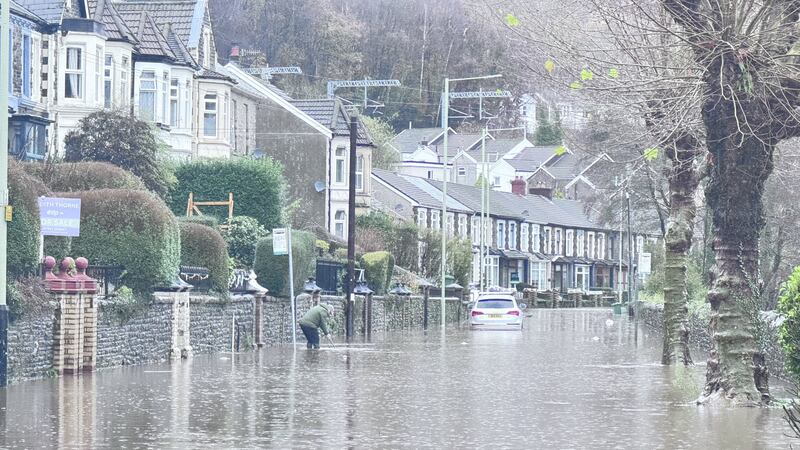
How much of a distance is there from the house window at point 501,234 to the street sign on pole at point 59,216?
8187 centimetres

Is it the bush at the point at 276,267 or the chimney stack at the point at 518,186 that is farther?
the chimney stack at the point at 518,186

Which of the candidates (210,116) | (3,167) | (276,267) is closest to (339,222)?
(210,116)

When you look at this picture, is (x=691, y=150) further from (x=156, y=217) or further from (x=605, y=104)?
(x=156, y=217)

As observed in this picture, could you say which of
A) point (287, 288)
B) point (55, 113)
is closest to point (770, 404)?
point (287, 288)

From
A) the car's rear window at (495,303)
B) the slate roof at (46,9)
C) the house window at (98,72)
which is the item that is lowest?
the car's rear window at (495,303)

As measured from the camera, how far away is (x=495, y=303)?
5466 centimetres

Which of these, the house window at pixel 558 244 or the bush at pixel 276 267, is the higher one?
the house window at pixel 558 244

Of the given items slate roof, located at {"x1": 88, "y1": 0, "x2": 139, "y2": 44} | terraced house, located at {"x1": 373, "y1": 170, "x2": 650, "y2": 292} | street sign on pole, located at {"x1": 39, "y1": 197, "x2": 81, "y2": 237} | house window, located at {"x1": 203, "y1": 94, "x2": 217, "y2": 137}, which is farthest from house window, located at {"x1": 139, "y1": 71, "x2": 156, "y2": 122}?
terraced house, located at {"x1": 373, "y1": 170, "x2": 650, "y2": 292}

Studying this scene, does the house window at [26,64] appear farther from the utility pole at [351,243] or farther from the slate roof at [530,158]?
the slate roof at [530,158]

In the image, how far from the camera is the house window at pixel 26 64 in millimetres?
40531

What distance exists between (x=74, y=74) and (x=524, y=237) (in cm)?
6776

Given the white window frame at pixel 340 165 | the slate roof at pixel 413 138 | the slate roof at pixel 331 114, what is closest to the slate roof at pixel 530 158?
the slate roof at pixel 413 138

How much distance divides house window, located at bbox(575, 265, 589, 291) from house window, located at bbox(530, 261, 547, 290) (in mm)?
6584

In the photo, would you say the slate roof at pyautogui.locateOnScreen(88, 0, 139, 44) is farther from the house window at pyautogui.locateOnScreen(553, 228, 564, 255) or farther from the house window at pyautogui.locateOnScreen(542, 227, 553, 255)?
the house window at pyautogui.locateOnScreen(553, 228, 564, 255)
